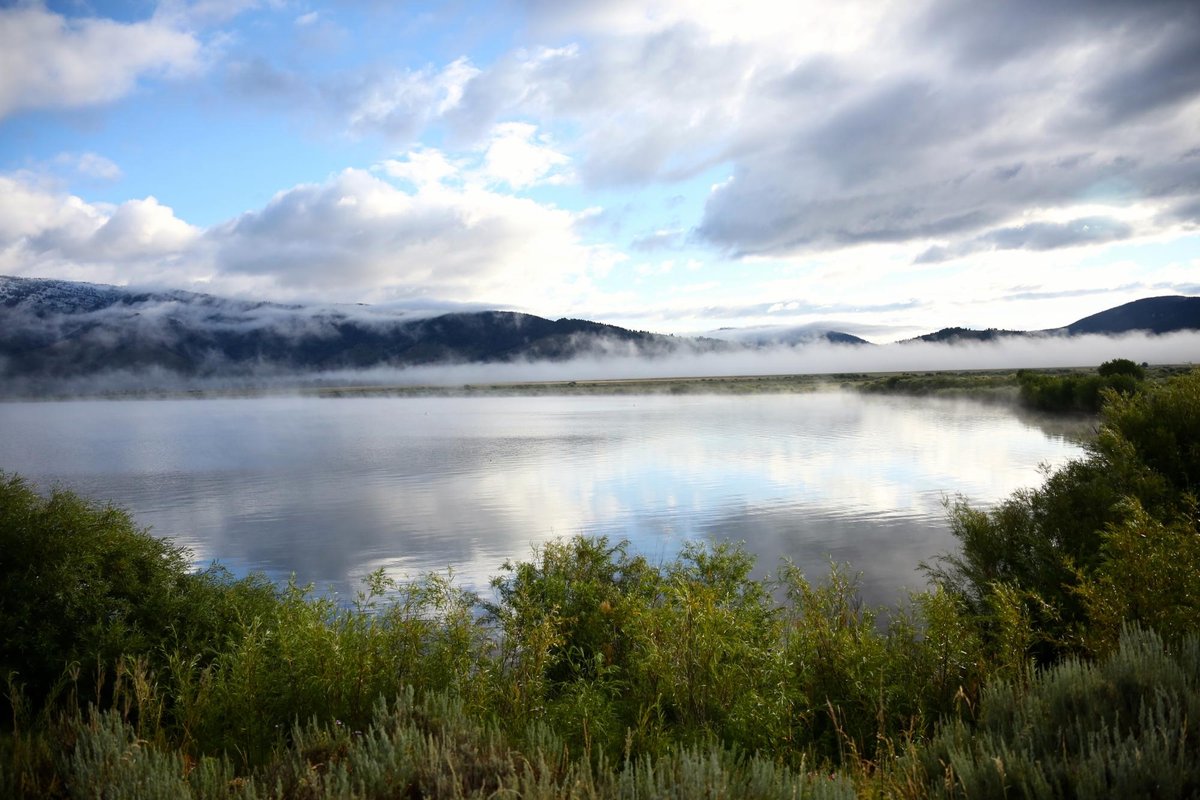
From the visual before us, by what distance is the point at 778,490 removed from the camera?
127 ft

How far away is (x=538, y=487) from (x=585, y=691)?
32.6 metres


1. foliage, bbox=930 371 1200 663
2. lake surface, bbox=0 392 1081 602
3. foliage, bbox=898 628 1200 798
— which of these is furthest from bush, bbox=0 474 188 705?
foliage, bbox=930 371 1200 663

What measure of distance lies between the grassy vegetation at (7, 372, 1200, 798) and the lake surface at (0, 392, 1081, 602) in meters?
10.7

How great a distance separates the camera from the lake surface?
26156 mm

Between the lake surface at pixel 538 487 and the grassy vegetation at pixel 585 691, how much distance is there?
10.7m

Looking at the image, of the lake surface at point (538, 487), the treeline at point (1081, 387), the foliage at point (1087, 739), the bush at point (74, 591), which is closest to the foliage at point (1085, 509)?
the lake surface at point (538, 487)

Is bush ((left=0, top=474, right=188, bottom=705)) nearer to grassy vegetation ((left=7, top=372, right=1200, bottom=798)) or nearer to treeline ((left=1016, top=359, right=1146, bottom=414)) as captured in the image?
grassy vegetation ((left=7, top=372, right=1200, bottom=798))

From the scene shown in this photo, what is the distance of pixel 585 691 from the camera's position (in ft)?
29.2

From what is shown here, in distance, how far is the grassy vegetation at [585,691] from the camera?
16.9ft

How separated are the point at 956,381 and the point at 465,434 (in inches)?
4012

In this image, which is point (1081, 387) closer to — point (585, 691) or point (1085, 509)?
point (1085, 509)

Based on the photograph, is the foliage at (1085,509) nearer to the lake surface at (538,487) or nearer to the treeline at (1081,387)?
the lake surface at (538,487)

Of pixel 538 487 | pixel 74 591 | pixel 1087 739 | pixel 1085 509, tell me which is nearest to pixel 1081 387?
pixel 538 487

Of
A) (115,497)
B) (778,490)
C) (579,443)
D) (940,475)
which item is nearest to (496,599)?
(778,490)
